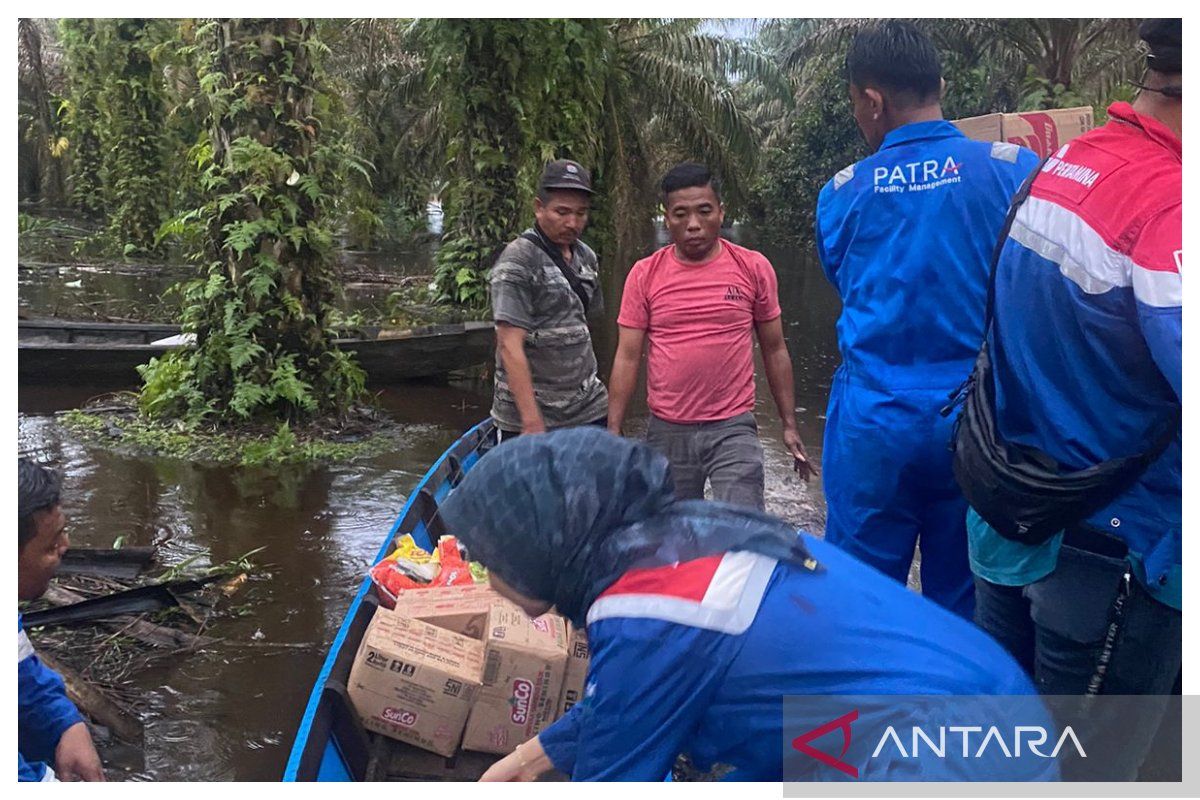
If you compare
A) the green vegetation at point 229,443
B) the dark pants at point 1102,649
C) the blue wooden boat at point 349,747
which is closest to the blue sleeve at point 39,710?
the blue wooden boat at point 349,747

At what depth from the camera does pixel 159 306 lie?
15266 mm

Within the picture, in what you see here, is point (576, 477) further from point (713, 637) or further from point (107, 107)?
point (107, 107)

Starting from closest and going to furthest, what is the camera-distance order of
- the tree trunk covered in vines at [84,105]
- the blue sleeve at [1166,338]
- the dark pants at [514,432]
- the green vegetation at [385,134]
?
the blue sleeve at [1166,338], the dark pants at [514,432], the green vegetation at [385,134], the tree trunk covered in vines at [84,105]

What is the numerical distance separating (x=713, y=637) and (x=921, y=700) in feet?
1.18

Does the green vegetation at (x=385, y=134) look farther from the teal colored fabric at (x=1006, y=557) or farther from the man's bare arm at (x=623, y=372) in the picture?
the teal colored fabric at (x=1006, y=557)

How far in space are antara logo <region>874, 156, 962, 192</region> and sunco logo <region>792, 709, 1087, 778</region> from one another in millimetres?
1562

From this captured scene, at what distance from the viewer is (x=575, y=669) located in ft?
10.4

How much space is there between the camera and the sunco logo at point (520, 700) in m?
3.17

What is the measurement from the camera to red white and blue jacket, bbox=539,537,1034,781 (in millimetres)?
1666

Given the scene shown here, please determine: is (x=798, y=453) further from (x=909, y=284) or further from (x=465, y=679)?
(x=465, y=679)

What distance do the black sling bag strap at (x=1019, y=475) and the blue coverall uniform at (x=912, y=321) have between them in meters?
0.61

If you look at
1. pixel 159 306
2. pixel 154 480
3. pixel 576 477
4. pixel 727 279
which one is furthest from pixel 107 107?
pixel 576 477

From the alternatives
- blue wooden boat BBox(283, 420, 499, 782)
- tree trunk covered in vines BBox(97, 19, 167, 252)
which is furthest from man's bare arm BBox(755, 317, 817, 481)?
tree trunk covered in vines BBox(97, 19, 167, 252)

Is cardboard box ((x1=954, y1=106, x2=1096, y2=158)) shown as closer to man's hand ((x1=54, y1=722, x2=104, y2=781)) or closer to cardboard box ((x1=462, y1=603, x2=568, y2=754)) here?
cardboard box ((x1=462, y1=603, x2=568, y2=754))
